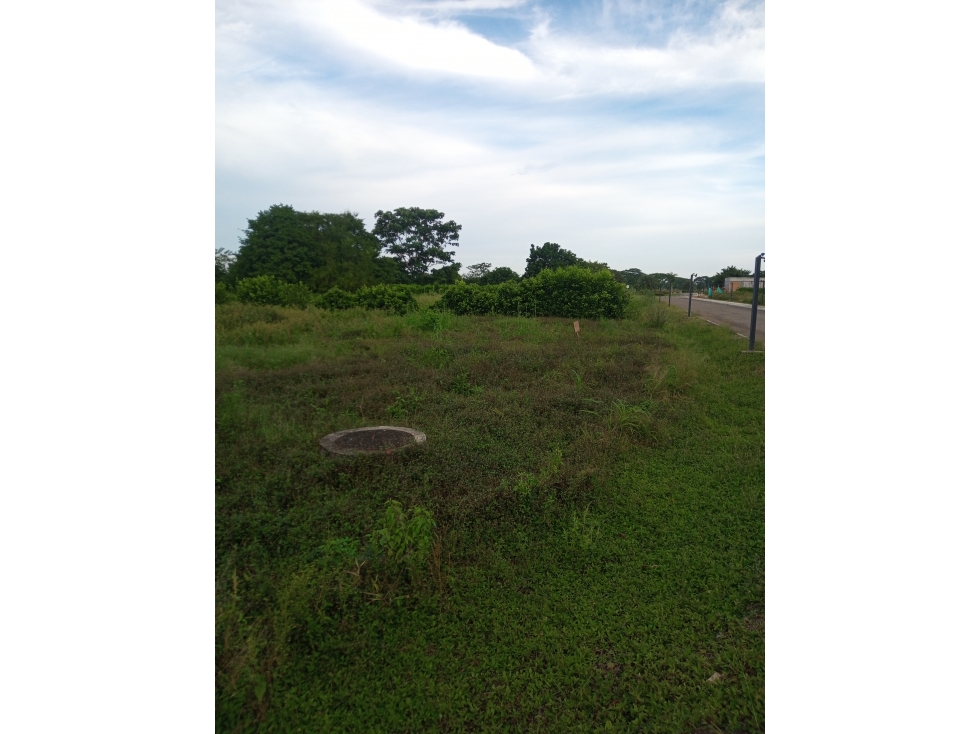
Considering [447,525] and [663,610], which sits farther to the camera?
[447,525]

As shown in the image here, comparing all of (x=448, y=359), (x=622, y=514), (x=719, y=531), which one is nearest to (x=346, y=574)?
(x=622, y=514)

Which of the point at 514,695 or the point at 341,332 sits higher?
the point at 341,332

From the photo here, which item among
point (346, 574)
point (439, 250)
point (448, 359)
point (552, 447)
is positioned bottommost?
point (346, 574)

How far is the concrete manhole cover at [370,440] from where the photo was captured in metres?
3.02

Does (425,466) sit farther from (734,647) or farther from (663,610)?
(734,647)

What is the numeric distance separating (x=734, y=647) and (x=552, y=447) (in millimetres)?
1750

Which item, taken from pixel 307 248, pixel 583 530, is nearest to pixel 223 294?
pixel 307 248

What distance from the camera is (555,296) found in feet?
26.5

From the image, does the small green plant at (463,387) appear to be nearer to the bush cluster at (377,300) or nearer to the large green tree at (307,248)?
the large green tree at (307,248)

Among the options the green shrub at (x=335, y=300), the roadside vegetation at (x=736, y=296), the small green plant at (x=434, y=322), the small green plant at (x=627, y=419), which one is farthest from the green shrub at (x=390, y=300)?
the roadside vegetation at (x=736, y=296)

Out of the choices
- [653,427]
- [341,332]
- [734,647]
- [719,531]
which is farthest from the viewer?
[341,332]

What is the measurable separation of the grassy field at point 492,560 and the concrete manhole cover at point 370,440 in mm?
104

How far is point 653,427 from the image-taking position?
3.51 metres

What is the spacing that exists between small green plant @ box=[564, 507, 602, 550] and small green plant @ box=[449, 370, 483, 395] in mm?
2080
